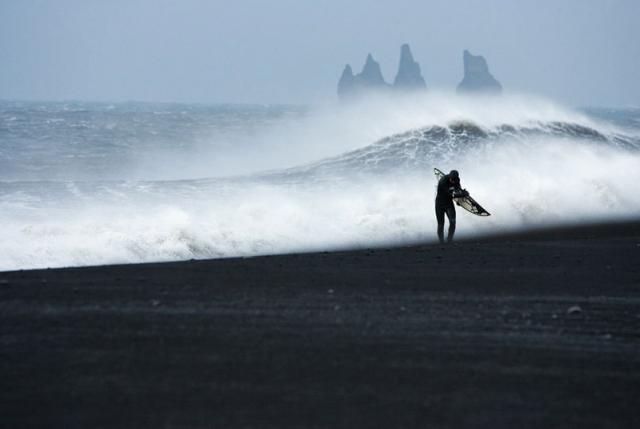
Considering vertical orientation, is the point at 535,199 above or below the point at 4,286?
above

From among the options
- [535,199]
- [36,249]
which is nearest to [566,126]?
[535,199]

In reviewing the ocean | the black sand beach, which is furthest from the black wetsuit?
the black sand beach

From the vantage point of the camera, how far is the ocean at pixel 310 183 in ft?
54.9

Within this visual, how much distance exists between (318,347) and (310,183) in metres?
18.4

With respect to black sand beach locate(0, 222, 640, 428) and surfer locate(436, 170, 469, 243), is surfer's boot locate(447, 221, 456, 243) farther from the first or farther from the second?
black sand beach locate(0, 222, 640, 428)

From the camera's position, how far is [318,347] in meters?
6.93

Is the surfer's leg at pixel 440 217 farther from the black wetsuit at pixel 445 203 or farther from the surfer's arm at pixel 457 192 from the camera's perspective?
the surfer's arm at pixel 457 192

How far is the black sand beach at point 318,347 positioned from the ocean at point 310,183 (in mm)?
5651

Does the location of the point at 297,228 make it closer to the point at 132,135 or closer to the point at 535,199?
the point at 535,199

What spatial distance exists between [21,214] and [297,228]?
542cm

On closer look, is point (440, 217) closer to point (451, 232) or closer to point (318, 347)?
point (451, 232)

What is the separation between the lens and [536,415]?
5.47 meters

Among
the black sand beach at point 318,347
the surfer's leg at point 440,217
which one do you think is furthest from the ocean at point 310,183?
the black sand beach at point 318,347

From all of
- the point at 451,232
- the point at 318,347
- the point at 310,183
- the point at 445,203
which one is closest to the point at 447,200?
the point at 445,203
